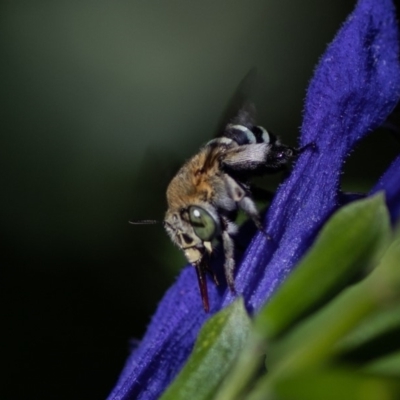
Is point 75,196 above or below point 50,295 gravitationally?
above

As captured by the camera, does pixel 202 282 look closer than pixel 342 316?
No

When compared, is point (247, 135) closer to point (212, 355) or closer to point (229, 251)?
point (229, 251)

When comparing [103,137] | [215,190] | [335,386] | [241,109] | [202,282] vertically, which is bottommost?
[335,386]

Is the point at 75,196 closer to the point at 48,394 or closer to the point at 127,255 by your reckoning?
→ the point at 127,255

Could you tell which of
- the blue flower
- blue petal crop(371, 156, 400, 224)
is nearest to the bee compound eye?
the blue flower

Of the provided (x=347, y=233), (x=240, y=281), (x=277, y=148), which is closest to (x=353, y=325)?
(x=347, y=233)

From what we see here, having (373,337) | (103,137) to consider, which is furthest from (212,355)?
(103,137)
